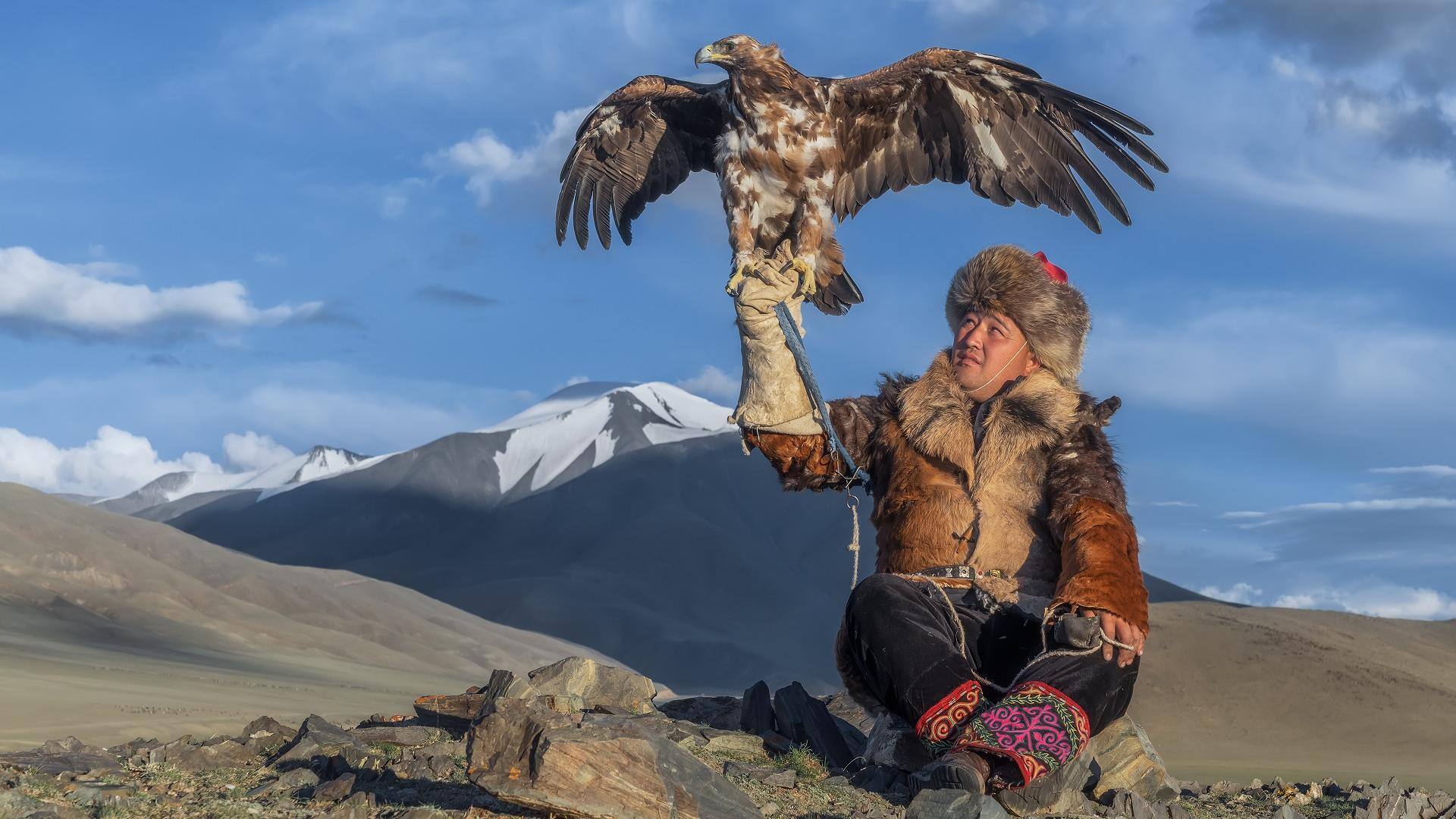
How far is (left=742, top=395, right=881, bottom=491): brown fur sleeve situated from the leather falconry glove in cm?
5

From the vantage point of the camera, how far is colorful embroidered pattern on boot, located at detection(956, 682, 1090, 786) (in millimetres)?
4441

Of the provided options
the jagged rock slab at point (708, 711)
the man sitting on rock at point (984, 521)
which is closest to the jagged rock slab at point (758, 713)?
the jagged rock slab at point (708, 711)

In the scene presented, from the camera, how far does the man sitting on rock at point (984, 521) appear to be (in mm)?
4699

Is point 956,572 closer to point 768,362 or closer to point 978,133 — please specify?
point 768,362

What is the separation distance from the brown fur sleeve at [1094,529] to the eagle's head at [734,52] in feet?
7.78

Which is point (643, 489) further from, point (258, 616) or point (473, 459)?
point (258, 616)

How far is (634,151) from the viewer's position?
276 inches

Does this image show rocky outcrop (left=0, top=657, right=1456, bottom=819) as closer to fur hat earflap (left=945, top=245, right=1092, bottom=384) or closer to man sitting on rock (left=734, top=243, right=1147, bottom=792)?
man sitting on rock (left=734, top=243, right=1147, bottom=792)

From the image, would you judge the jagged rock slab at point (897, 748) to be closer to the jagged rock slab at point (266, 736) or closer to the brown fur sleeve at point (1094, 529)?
the brown fur sleeve at point (1094, 529)

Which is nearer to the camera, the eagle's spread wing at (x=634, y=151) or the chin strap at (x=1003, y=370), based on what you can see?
the chin strap at (x=1003, y=370)

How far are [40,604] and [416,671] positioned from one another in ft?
36.5

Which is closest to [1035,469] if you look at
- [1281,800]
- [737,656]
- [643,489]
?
[1281,800]

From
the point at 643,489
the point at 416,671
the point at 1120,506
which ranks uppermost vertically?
the point at 643,489

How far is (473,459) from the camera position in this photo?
10088cm
